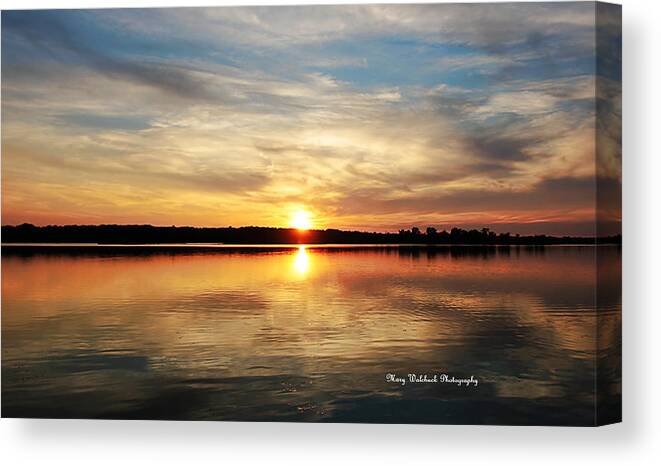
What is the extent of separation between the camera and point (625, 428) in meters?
5.47

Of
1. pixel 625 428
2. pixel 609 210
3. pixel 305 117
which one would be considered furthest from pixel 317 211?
pixel 625 428

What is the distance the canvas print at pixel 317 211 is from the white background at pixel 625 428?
0.14m

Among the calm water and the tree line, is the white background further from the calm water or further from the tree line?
the tree line

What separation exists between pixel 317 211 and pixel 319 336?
914 mm

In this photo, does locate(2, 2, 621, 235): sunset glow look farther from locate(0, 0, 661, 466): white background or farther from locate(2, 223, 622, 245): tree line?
locate(0, 0, 661, 466): white background

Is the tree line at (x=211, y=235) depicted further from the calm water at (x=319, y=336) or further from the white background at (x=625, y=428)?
the white background at (x=625, y=428)

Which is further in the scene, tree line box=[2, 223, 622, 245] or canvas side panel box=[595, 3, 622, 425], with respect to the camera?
tree line box=[2, 223, 622, 245]

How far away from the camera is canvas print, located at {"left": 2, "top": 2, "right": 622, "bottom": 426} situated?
5418 mm

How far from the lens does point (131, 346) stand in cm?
567

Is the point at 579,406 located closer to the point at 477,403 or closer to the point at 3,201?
the point at 477,403

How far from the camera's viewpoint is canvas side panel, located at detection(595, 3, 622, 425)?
537 centimetres

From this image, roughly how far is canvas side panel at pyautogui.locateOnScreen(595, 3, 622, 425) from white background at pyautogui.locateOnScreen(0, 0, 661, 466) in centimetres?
8

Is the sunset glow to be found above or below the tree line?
above

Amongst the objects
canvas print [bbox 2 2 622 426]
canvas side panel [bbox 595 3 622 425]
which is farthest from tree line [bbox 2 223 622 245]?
canvas side panel [bbox 595 3 622 425]
